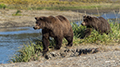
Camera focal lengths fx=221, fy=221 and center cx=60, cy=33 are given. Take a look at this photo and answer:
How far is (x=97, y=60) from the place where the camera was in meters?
5.54

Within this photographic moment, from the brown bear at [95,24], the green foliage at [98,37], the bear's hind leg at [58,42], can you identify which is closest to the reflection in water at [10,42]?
the bear's hind leg at [58,42]

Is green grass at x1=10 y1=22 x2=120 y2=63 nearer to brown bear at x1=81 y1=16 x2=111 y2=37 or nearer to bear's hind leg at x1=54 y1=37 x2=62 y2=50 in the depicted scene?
brown bear at x1=81 y1=16 x2=111 y2=37

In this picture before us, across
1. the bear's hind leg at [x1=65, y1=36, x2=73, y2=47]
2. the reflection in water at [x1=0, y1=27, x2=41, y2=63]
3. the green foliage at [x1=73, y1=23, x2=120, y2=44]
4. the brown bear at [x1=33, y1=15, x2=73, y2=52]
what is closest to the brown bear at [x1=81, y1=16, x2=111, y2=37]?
the green foliage at [x1=73, y1=23, x2=120, y2=44]

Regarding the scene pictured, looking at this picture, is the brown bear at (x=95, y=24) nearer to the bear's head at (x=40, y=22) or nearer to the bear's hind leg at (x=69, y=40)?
the bear's hind leg at (x=69, y=40)

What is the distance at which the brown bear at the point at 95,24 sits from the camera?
952 centimetres

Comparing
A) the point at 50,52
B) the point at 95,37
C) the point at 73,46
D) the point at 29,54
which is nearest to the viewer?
the point at 29,54

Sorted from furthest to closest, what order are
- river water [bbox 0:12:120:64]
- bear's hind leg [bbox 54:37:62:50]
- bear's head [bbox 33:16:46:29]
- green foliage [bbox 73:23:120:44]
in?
1. green foliage [bbox 73:23:120:44]
2. river water [bbox 0:12:120:64]
3. bear's hind leg [bbox 54:37:62:50]
4. bear's head [bbox 33:16:46:29]

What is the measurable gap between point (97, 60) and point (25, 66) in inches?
70.3

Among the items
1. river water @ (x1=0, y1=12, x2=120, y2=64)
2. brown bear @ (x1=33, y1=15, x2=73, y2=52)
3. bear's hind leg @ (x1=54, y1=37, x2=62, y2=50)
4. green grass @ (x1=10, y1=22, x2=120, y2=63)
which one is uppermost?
brown bear @ (x1=33, y1=15, x2=73, y2=52)

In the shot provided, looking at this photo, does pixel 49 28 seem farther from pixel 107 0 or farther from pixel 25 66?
pixel 107 0

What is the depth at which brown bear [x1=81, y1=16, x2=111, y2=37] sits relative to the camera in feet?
31.2

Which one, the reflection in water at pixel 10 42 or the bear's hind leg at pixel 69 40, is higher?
the bear's hind leg at pixel 69 40

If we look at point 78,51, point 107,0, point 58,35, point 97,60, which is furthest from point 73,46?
point 107,0

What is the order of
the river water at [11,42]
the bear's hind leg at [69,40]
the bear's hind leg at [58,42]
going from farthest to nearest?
the river water at [11,42]
the bear's hind leg at [69,40]
the bear's hind leg at [58,42]
